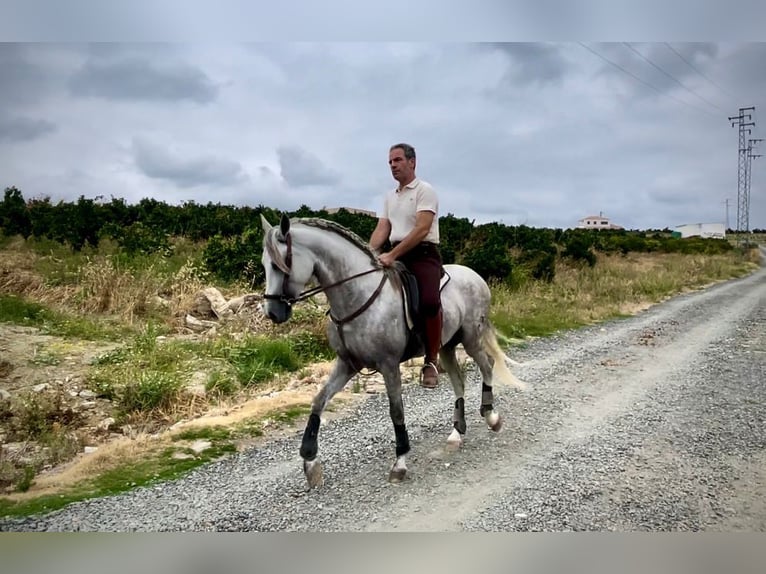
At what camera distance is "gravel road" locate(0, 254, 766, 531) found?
285 centimetres

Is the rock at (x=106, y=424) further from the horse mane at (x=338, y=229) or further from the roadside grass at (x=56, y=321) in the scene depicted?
the horse mane at (x=338, y=229)

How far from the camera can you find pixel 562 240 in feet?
31.8

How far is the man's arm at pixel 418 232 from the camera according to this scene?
3.29 meters

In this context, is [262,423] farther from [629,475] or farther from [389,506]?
[629,475]

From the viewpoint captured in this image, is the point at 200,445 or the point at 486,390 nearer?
the point at 200,445

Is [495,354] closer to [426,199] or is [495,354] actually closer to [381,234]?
[381,234]

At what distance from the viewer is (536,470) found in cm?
343

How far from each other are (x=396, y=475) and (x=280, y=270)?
1.41m

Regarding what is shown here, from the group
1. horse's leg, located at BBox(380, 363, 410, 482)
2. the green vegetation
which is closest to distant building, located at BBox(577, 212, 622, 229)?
the green vegetation

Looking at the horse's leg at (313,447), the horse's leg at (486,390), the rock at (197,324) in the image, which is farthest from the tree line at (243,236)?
the horse's leg at (313,447)

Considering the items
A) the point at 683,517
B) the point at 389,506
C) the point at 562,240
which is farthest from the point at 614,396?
the point at 562,240

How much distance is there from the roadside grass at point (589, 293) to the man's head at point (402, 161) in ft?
14.0

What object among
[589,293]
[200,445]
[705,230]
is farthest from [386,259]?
[589,293]

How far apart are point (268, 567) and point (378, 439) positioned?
138 cm
